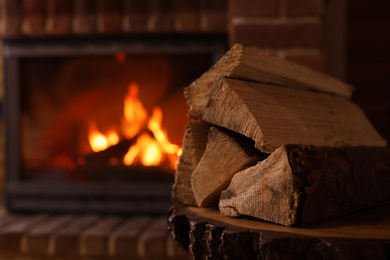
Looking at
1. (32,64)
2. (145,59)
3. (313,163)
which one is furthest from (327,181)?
(32,64)

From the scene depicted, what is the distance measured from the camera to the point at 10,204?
5.21 feet

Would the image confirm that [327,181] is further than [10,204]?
No

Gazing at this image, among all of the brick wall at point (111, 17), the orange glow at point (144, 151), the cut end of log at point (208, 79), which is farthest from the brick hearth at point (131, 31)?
the cut end of log at point (208, 79)

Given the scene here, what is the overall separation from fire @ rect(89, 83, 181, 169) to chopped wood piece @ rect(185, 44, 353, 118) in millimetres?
877

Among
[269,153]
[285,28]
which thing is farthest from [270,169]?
[285,28]

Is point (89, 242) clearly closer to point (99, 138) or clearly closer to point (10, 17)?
point (99, 138)

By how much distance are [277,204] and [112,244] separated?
916mm

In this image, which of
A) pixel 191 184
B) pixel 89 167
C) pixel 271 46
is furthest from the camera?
pixel 89 167

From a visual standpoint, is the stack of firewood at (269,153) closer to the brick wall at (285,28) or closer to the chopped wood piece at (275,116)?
the chopped wood piece at (275,116)

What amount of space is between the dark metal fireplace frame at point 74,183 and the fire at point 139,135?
126 millimetres

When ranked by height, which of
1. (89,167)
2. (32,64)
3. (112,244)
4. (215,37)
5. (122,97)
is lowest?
(112,244)

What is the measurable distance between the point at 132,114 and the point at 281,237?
49.0 inches

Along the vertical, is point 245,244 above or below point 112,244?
above

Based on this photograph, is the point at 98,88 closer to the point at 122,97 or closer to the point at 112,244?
the point at 122,97
